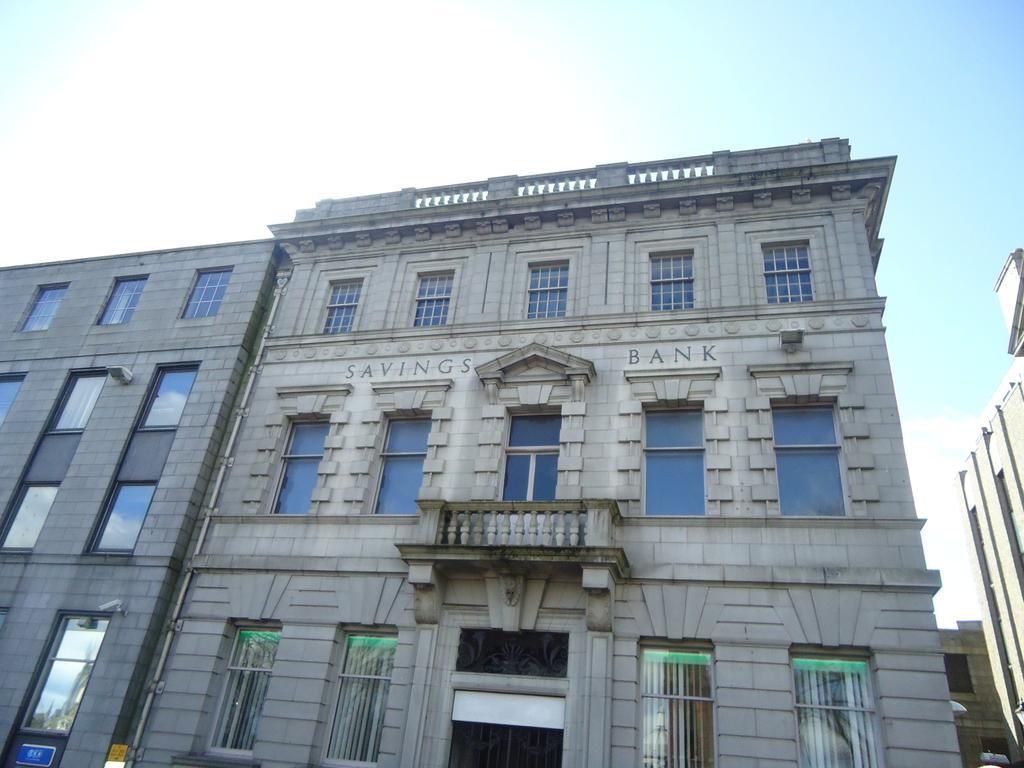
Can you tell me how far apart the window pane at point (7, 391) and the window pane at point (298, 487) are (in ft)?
33.9

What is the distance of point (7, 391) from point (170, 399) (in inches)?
249

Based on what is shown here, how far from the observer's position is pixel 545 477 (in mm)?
15281

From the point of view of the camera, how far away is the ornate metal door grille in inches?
497

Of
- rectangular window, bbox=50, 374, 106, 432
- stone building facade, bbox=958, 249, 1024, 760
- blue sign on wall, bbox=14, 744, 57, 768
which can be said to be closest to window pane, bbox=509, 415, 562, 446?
blue sign on wall, bbox=14, 744, 57, 768

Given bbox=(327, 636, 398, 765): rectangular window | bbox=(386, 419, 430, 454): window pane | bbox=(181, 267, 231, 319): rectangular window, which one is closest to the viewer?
bbox=(327, 636, 398, 765): rectangular window

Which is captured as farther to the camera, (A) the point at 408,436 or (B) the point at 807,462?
(A) the point at 408,436

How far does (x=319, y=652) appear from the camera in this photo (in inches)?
566

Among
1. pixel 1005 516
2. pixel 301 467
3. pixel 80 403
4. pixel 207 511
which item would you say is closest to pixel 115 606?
pixel 207 511


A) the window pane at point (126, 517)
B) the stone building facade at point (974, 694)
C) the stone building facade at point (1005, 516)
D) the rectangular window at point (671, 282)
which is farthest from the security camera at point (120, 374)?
the stone building facade at point (974, 694)

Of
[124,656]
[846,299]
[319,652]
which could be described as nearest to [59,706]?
[124,656]

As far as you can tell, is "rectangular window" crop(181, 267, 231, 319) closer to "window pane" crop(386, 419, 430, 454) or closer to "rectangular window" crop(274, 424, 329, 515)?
"rectangular window" crop(274, 424, 329, 515)

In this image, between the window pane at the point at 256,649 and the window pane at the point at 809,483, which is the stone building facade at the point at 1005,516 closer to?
the window pane at the point at 809,483

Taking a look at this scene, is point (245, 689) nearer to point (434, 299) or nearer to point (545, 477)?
point (545, 477)

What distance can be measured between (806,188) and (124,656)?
19.1 m
